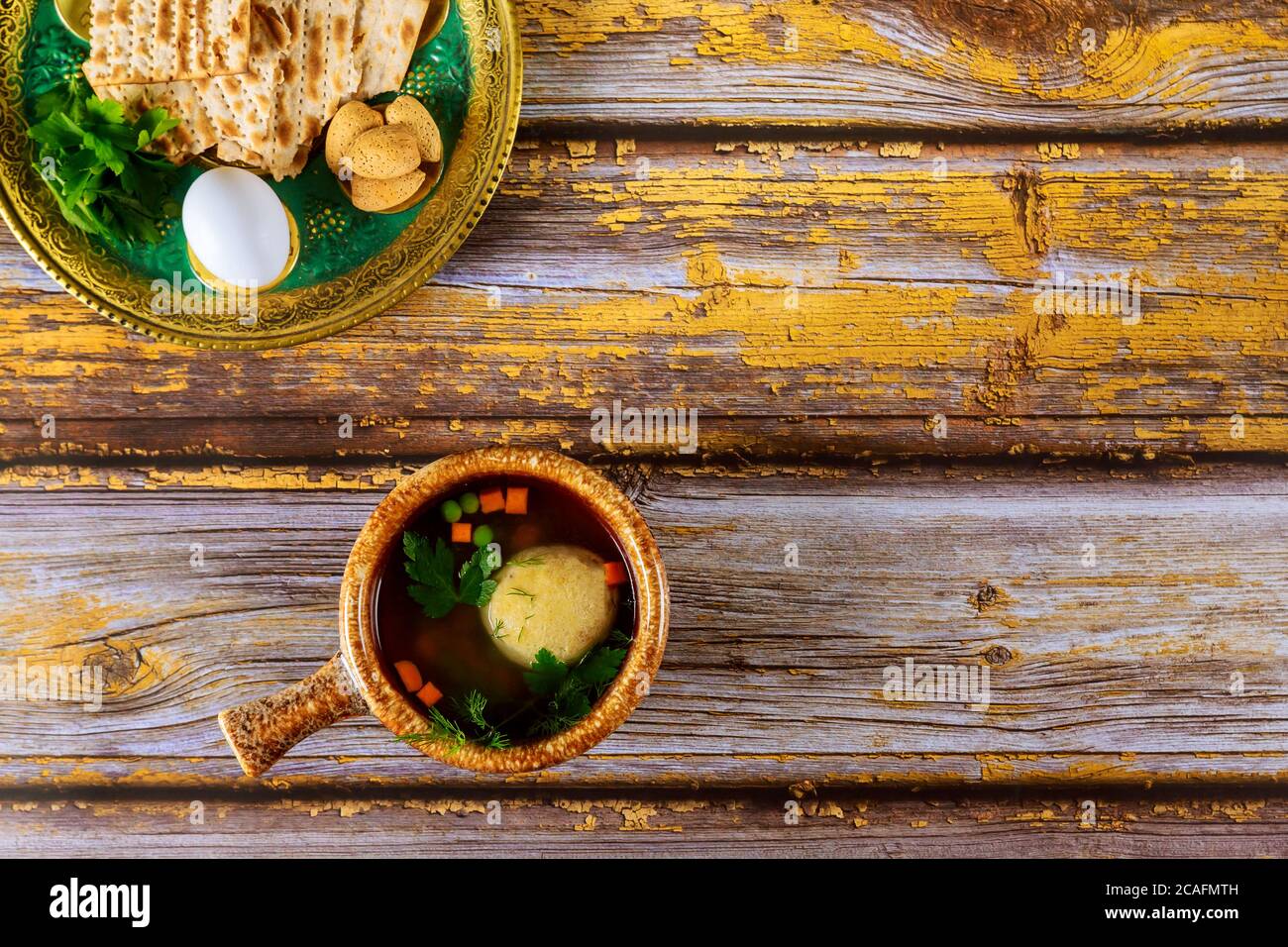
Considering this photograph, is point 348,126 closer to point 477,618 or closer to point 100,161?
point 100,161

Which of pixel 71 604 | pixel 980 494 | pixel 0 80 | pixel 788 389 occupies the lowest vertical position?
pixel 71 604

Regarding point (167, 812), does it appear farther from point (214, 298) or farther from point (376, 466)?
point (214, 298)

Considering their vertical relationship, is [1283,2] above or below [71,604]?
above

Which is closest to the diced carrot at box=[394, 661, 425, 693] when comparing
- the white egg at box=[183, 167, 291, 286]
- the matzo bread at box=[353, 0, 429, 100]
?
the white egg at box=[183, 167, 291, 286]

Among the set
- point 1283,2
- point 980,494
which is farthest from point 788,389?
point 1283,2

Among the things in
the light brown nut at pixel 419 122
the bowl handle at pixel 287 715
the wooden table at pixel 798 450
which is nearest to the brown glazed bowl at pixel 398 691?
the bowl handle at pixel 287 715

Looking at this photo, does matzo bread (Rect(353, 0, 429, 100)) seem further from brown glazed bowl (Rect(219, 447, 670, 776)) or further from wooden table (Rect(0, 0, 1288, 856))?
brown glazed bowl (Rect(219, 447, 670, 776))

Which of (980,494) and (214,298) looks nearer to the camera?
(214,298)
